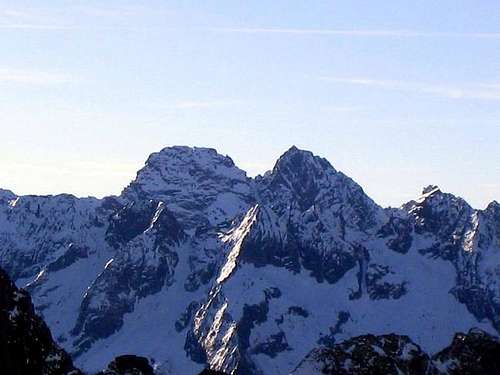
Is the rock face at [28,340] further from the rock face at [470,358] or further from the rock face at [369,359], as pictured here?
the rock face at [470,358]

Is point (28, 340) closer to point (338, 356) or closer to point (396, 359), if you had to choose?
point (338, 356)

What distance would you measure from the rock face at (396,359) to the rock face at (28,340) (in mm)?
29655

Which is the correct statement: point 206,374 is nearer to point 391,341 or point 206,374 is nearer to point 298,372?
point 298,372

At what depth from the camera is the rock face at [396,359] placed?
A: 134500mm

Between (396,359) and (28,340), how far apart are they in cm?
4571

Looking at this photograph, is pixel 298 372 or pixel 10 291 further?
pixel 298 372

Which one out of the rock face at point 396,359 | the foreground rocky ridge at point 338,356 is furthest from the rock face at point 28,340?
the rock face at point 396,359

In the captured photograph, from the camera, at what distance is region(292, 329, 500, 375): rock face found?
134500 mm

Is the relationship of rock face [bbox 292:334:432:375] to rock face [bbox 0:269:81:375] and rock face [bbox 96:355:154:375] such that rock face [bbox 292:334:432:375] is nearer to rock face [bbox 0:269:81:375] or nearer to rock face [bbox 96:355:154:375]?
rock face [bbox 96:355:154:375]

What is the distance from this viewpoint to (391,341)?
140 metres

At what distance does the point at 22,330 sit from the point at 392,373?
147ft

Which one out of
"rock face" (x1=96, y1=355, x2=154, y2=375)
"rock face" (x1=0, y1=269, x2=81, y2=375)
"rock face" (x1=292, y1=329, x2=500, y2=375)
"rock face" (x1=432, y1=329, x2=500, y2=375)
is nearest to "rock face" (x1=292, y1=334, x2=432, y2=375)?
"rock face" (x1=292, y1=329, x2=500, y2=375)

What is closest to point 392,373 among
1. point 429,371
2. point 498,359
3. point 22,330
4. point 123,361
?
point 429,371

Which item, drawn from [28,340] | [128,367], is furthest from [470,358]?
[28,340]
